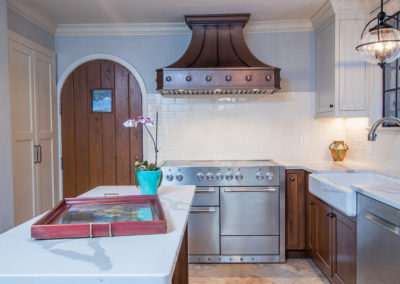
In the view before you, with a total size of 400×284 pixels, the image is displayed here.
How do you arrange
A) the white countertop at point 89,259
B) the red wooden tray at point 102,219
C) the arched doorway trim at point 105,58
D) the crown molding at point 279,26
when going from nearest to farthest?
the white countertop at point 89,259
the red wooden tray at point 102,219
the crown molding at point 279,26
the arched doorway trim at point 105,58

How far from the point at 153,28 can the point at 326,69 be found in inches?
73.6

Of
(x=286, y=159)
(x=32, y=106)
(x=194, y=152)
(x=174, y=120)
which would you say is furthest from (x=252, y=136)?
(x=32, y=106)

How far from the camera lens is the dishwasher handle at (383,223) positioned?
5.14 ft

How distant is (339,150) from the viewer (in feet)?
10.7

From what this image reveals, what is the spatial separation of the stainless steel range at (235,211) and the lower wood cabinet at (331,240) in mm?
268

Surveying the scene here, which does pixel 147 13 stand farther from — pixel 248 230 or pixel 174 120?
pixel 248 230

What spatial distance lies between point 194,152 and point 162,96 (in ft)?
2.35

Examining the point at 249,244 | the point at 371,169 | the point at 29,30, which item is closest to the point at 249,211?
the point at 249,244

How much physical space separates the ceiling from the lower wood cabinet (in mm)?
1795

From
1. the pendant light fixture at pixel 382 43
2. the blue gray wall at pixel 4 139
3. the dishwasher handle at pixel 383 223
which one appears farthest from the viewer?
the blue gray wall at pixel 4 139

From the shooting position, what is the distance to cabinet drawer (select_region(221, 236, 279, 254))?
117 inches

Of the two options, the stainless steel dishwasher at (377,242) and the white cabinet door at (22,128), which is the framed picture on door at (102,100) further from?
the stainless steel dishwasher at (377,242)

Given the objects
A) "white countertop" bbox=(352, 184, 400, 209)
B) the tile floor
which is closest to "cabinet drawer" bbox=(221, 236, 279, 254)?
the tile floor

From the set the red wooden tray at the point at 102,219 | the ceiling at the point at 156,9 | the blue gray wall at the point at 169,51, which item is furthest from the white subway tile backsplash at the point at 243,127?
the red wooden tray at the point at 102,219
